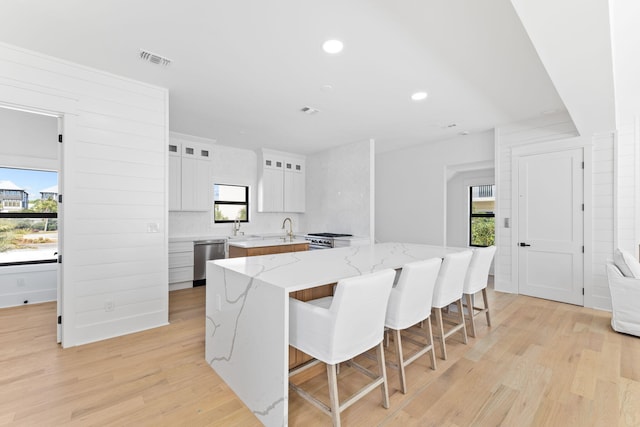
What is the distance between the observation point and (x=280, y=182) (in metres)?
6.41

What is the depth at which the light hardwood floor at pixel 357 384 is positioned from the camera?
177cm

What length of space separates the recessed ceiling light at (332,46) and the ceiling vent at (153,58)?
1.45 m

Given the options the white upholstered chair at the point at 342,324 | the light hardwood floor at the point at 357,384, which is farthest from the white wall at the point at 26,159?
the white upholstered chair at the point at 342,324

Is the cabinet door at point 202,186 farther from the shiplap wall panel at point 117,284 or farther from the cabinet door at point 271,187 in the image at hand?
the shiplap wall panel at point 117,284

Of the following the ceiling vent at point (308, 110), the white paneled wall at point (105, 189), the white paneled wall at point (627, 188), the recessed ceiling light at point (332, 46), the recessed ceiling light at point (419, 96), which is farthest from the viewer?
the ceiling vent at point (308, 110)

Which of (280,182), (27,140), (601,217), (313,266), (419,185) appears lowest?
(313,266)

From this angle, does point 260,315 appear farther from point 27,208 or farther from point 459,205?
point 459,205

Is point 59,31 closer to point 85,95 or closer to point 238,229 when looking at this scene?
point 85,95

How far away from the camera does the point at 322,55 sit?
257cm

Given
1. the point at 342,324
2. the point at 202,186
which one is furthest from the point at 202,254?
the point at 342,324

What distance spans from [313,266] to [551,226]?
3.93 metres

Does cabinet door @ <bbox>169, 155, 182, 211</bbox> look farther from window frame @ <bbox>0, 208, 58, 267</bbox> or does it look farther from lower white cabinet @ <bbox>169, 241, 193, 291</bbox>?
window frame @ <bbox>0, 208, 58, 267</bbox>

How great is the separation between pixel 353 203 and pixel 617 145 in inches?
148

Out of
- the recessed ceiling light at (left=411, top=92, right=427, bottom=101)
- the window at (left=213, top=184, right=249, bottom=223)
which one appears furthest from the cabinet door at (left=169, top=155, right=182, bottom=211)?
the recessed ceiling light at (left=411, top=92, right=427, bottom=101)
